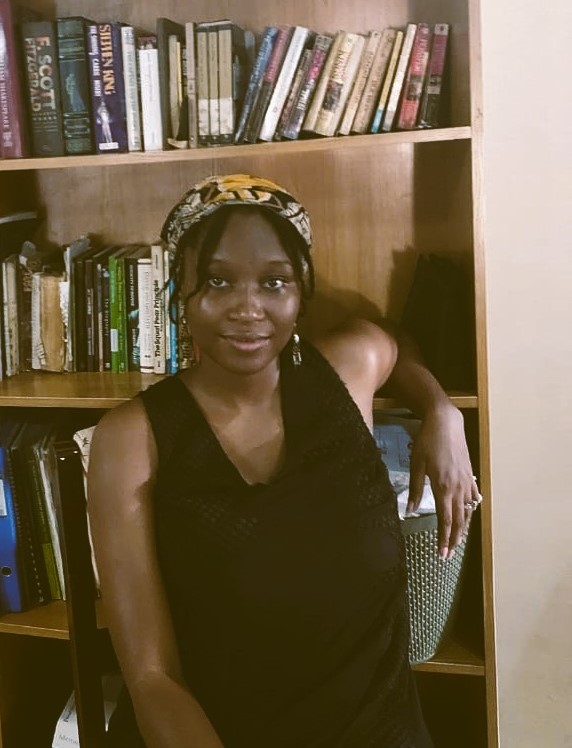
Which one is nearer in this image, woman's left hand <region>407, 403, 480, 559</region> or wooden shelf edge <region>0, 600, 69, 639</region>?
woman's left hand <region>407, 403, 480, 559</region>

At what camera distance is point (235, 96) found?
4.47ft

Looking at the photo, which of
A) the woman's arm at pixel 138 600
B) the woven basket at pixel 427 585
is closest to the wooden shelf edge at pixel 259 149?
the woman's arm at pixel 138 600

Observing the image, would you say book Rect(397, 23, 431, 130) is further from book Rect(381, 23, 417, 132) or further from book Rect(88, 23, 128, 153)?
book Rect(88, 23, 128, 153)

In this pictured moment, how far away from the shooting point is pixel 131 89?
140 cm

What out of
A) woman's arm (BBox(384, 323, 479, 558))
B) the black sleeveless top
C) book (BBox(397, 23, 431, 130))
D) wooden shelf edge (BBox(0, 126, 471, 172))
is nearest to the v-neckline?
the black sleeveless top

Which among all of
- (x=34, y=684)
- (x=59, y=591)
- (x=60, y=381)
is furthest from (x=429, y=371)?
(x=34, y=684)

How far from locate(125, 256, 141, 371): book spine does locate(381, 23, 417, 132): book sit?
535 mm

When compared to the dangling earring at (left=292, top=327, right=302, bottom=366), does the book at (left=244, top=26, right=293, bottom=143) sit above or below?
above

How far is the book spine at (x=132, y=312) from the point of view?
60.4 inches

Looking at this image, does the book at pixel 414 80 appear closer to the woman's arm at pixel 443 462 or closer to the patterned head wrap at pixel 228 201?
the patterned head wrap at pixel 228 201

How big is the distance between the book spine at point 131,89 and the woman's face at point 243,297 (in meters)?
0.30

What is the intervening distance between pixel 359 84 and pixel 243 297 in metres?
0.43

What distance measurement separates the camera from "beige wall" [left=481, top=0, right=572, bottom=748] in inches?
59.7

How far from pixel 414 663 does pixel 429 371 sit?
501 mm
